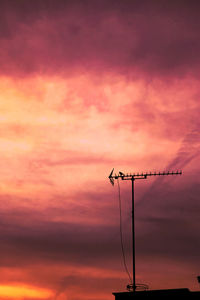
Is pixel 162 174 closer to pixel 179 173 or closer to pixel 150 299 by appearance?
pixel 179 173

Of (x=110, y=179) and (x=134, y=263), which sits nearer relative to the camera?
(x=134, y=263)

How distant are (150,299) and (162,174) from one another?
10059 millimetres

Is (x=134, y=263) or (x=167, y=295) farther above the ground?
(x=134, y=263)

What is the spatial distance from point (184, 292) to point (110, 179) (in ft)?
36.5

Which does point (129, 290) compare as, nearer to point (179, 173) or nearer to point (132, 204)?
point (132, 204)

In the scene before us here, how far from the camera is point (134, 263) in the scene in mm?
37531

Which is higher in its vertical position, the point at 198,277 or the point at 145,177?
the point at 145,177

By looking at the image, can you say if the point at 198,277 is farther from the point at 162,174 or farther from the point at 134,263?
the point at 162,174

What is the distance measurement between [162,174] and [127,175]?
125 inches

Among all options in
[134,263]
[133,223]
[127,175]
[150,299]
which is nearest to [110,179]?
[127,175]

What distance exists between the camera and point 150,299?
36594 millimetres

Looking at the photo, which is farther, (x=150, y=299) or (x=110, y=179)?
(x=110, y=179)

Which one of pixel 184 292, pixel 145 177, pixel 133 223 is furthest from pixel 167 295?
pixel 145 177

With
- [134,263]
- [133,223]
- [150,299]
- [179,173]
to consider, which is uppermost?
[179,173]
